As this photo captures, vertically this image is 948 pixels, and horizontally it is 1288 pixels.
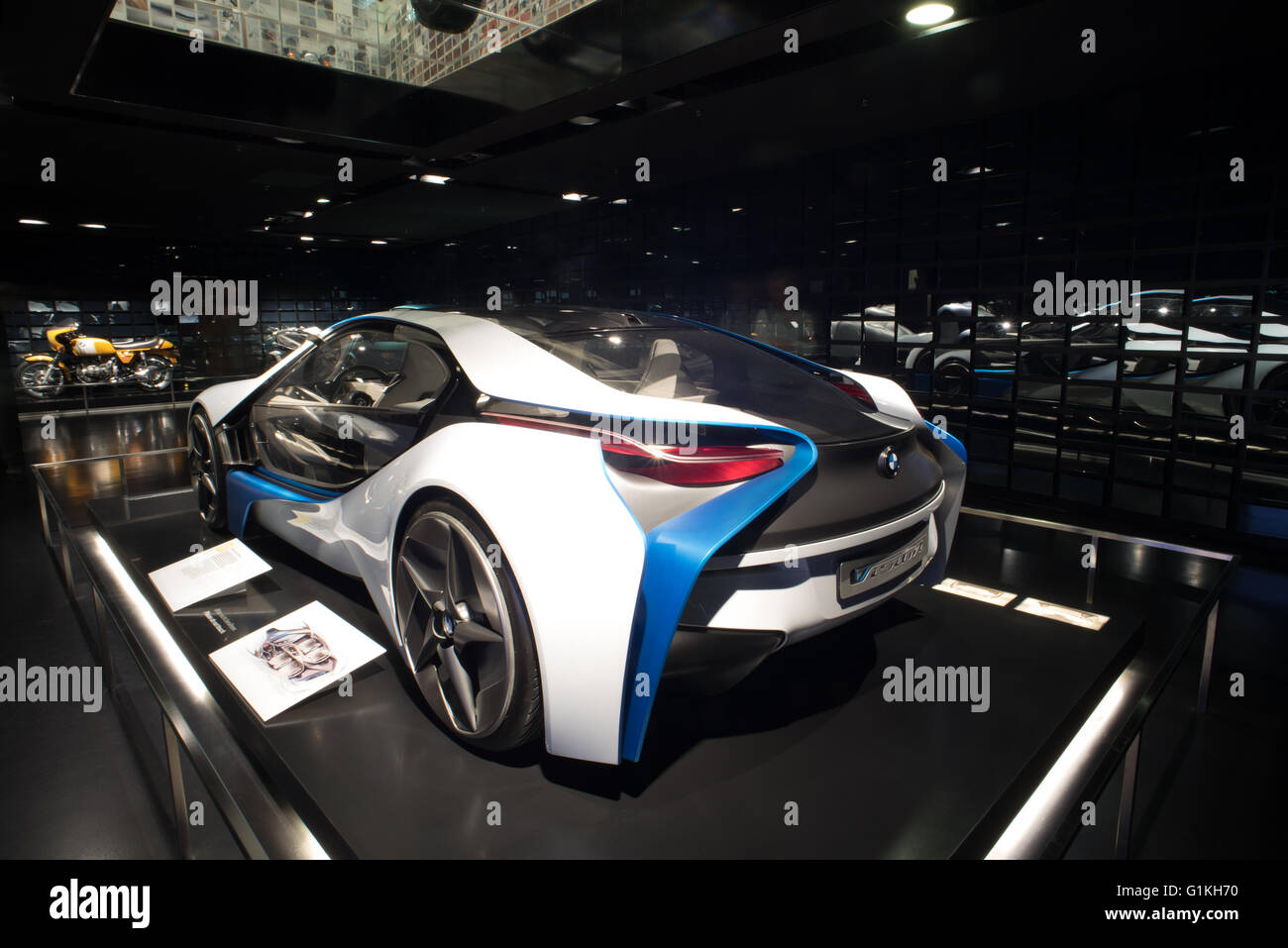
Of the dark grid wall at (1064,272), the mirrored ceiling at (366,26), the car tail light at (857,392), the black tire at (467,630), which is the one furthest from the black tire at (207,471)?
the dark grid wall at (1064,272)

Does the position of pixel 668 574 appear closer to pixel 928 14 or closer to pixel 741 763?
pixel 741 763

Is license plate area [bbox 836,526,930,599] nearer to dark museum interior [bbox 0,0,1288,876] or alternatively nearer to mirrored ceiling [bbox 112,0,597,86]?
dark museum interior [bbox 0,0,1288,876]

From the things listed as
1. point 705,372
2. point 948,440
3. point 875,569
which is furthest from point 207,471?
point 948,440

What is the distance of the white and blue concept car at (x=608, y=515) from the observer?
1307 millimetres

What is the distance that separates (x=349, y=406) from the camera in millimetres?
2139

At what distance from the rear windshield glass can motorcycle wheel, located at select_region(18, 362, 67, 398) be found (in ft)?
46.5

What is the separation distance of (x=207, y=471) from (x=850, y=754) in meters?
2.90

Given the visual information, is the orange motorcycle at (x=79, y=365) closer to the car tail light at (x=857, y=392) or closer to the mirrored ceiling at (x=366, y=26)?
the mirrored ceiling at (x=366, y=26)

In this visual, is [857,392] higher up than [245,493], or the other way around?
[857,392]

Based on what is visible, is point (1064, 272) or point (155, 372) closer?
point (1064, 272)

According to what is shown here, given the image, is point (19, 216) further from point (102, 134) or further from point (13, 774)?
point (13, 774)

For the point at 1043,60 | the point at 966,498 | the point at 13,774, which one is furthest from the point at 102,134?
the point at 966,498

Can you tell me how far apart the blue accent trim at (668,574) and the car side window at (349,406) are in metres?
0.84

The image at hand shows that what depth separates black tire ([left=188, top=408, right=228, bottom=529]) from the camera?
2.86 m
